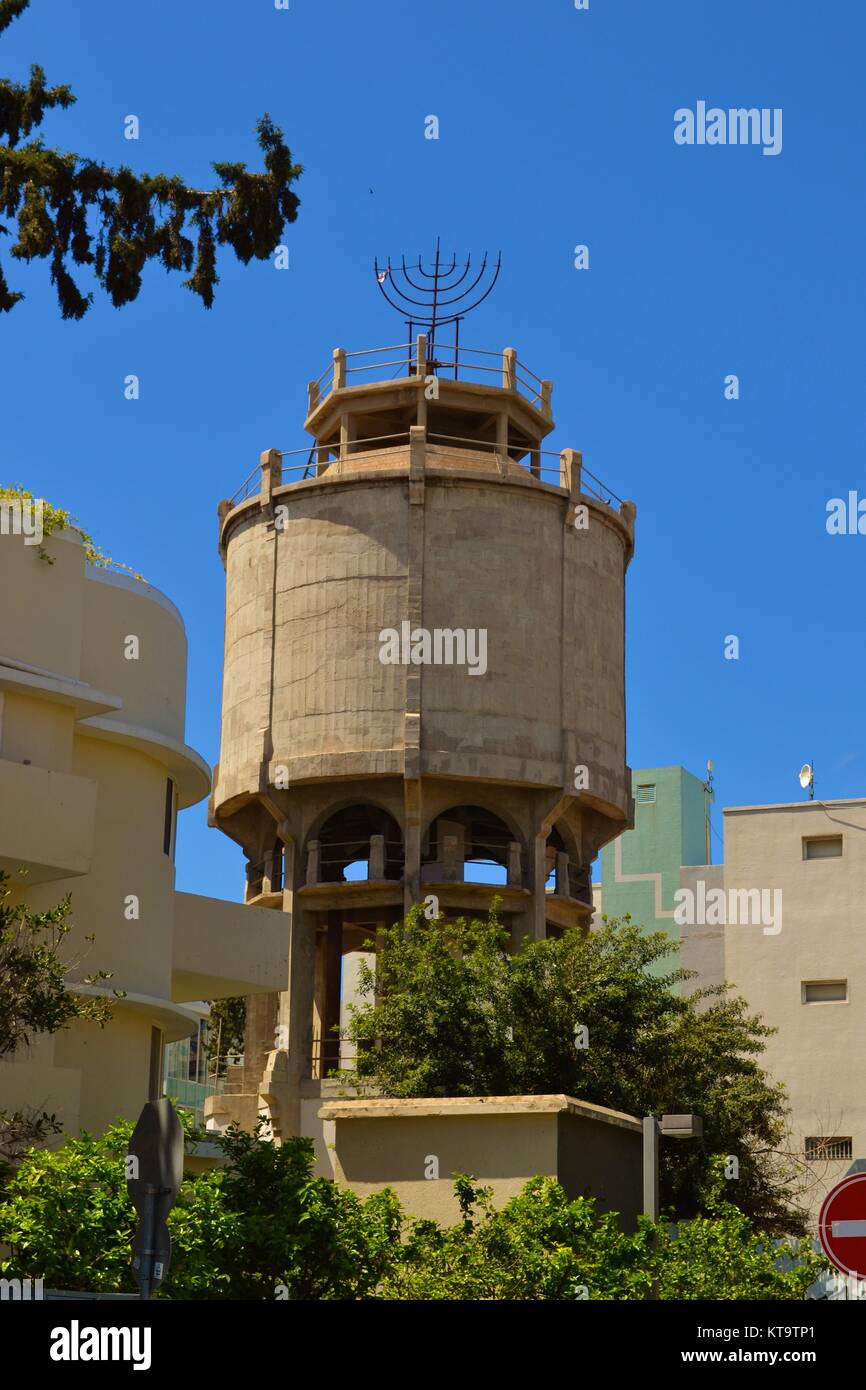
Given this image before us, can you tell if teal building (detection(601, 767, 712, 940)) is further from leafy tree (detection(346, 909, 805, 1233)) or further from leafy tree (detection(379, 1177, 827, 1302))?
leafy tree (detection(379, 1177, 827, 1302))

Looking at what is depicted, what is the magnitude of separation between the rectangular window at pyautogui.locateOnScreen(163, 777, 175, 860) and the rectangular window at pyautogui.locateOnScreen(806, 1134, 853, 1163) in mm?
22378

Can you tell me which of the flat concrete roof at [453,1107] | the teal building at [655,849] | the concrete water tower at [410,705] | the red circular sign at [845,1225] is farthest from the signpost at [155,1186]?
the teal building at [655,849]

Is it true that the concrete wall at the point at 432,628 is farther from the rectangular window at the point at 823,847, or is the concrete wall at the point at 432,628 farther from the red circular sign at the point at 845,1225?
the red circular sign at the point at 845,1225

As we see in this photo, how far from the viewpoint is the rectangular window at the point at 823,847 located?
46406 mm

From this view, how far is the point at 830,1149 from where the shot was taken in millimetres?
44531

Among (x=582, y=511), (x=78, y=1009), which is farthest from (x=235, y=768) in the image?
(x=78, y=1009)

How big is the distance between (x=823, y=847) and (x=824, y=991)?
3316 millimetres

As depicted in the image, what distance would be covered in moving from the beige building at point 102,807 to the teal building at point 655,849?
4352 cm

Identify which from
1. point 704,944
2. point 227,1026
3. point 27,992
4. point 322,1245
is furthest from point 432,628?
point 322,1245

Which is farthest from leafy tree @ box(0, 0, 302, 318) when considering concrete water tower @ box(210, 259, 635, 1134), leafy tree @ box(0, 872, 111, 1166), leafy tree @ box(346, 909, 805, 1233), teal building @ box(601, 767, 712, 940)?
teal building @ box(601, 767, 712, 940)

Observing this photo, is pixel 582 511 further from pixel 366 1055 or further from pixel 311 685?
pixel 366 1055

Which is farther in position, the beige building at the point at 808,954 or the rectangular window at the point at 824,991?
the rectangular window at the point at 824,991

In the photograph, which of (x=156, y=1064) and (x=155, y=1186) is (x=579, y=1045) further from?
(x=155, y=1186)

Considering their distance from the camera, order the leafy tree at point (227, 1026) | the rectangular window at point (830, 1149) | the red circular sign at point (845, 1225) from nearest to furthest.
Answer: the red circular sign at point (845, 1225) → the rectangular window at point (830, 1149) → the leafy tree at point (227, 1026)
